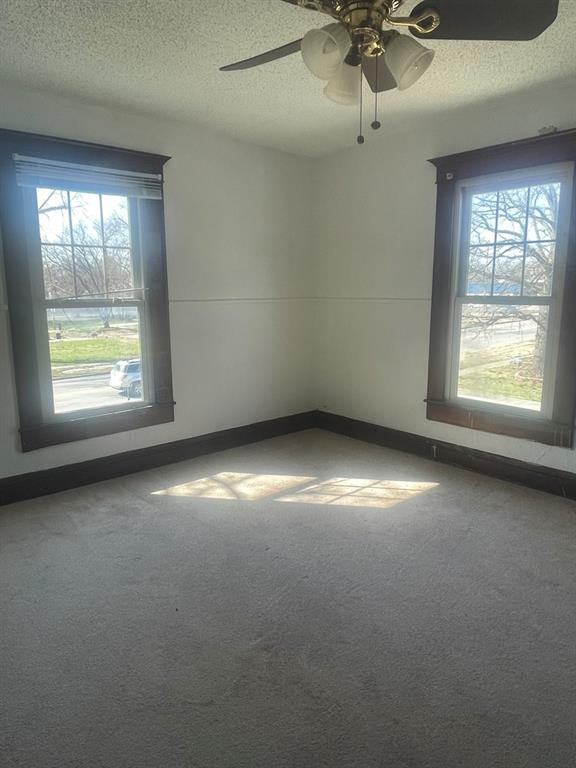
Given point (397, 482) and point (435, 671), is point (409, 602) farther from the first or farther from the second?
point (397, 482)

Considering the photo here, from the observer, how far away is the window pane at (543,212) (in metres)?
3.30

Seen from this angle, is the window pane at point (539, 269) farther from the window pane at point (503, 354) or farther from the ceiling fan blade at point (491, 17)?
the ceiling fan blade at point (491, 17)

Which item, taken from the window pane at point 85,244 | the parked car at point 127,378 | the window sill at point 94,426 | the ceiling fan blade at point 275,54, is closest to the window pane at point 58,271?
the window pane at point 85,244

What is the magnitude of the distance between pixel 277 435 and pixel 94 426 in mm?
1817

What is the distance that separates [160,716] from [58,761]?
0.31 meters

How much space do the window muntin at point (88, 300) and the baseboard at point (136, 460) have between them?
40 cm

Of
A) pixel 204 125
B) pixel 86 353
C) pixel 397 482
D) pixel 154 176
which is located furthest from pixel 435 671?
pixel 204 125

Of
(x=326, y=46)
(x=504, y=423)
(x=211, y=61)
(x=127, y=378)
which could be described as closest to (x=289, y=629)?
(x=326, y=46)

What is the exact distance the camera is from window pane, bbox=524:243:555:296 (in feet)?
11.0

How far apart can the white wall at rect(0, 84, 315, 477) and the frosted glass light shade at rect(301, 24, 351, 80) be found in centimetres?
229

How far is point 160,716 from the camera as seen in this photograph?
5.46 ft

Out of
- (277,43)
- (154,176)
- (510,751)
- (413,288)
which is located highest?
(277,43)

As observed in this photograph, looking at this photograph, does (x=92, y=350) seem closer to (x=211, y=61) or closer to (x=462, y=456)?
(x=211, y=61)

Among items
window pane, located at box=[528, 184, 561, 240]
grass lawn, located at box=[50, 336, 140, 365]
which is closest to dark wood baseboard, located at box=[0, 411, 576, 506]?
grass lawn, located at box=[50, 336, 140, 365]
